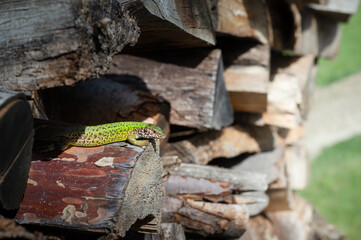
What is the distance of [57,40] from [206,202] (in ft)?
6.54

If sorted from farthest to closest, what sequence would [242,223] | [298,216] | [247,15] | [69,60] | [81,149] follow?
[298,216] < [247,15] < [242,223] < [81,149] < [69,60]

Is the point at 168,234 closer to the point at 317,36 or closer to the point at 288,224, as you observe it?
the point at 288,224

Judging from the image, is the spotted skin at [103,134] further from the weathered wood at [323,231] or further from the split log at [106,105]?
the weathered wood at [323,231]

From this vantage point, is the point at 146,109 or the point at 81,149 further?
the point at 146,109

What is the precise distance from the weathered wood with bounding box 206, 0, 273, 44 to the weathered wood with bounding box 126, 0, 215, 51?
0.91 feet

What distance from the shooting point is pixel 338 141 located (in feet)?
39.3

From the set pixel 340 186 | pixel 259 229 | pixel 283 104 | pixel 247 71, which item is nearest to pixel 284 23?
pixel 283 104

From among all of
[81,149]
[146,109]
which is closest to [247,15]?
[146,109]

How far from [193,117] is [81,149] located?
1302 millimetres

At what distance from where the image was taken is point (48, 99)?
3.20 m

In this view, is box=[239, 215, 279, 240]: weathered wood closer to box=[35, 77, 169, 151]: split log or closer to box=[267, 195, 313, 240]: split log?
box=[267, 195, 313, 240]: split log

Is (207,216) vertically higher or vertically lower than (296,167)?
higher

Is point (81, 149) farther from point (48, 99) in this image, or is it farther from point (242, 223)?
point (242, 223)

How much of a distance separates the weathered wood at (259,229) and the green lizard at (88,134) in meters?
2.04
